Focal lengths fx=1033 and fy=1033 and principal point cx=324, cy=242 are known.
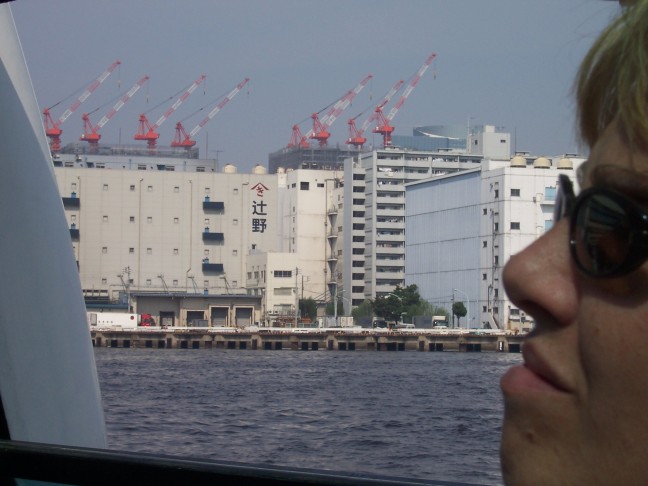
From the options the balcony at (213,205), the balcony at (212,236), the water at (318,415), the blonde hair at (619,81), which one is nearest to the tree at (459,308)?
the water at (318,415)

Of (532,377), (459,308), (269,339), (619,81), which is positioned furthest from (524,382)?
(269,339)

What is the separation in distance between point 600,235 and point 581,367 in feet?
0.15

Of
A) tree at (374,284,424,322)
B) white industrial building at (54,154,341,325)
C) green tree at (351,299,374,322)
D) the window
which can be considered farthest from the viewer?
green tree at (351,299,374,322)

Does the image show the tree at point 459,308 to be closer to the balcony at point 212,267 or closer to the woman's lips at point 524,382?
the balcony at point 212,267

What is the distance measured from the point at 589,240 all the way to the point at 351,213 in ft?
190

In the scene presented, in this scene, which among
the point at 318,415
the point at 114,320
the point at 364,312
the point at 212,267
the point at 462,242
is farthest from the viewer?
the point at 364,312

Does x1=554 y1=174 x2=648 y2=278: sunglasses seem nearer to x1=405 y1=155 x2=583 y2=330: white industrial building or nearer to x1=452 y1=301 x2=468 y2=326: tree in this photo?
x1=405 y1=155 x2=583 y2=330: white industrial building

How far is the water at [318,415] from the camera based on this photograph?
36.3 ft

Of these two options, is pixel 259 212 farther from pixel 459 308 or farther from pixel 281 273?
pixel 459 308

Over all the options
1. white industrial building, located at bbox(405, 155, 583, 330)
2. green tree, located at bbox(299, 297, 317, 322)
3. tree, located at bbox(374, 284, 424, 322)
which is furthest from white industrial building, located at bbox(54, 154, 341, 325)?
white industrial building, located at bbox(405, 155, 583, 330)

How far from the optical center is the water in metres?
11.1

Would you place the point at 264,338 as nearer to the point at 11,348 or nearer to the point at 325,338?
the point at 325,338

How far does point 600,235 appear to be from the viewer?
1.15 ft

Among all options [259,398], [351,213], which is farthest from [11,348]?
[351,213]
